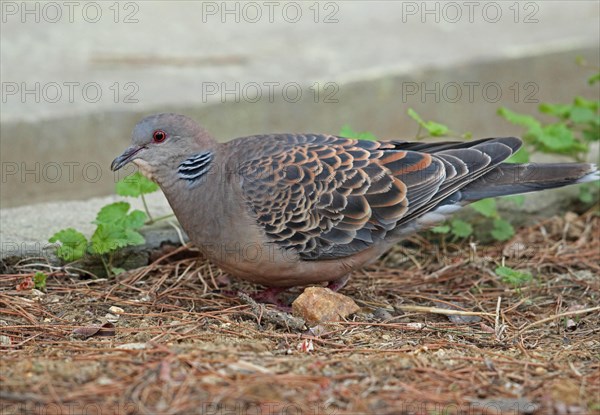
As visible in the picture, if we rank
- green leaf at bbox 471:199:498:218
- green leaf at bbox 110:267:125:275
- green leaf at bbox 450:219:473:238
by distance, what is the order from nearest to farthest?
1. green leaf at bbox 110:267:125:275
2. green leaf at bbox 471:199:498:218
3. green leaf at bbox 450:219:473:238

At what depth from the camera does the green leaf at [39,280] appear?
16.5 ft

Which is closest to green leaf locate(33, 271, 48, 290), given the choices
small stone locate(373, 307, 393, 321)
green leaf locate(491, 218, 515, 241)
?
small stone locate(373, 307, 393, 321)

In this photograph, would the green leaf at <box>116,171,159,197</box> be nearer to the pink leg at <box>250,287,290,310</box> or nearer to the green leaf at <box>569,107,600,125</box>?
the pink leg at <box>250,287,290,310</box>

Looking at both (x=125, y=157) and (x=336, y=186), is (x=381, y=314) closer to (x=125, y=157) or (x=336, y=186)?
(x=336, y=186)

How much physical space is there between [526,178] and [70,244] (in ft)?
8.78

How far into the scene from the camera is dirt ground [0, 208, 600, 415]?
3.51 m

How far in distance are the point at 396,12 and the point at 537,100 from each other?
1.94 m

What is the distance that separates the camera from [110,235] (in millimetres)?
5168

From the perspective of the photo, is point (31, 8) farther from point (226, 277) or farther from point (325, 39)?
point (226, 277)

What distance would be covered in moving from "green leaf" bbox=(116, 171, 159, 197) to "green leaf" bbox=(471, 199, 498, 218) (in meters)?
2.10

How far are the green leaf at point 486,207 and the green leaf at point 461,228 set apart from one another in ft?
0.46

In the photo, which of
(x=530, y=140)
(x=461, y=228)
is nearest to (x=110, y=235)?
(x=461, y=228)

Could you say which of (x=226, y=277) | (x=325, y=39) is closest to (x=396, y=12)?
(x=325, y=39)

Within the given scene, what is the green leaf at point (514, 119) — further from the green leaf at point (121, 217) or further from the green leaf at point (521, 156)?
the green leaf at point (121, 217)
